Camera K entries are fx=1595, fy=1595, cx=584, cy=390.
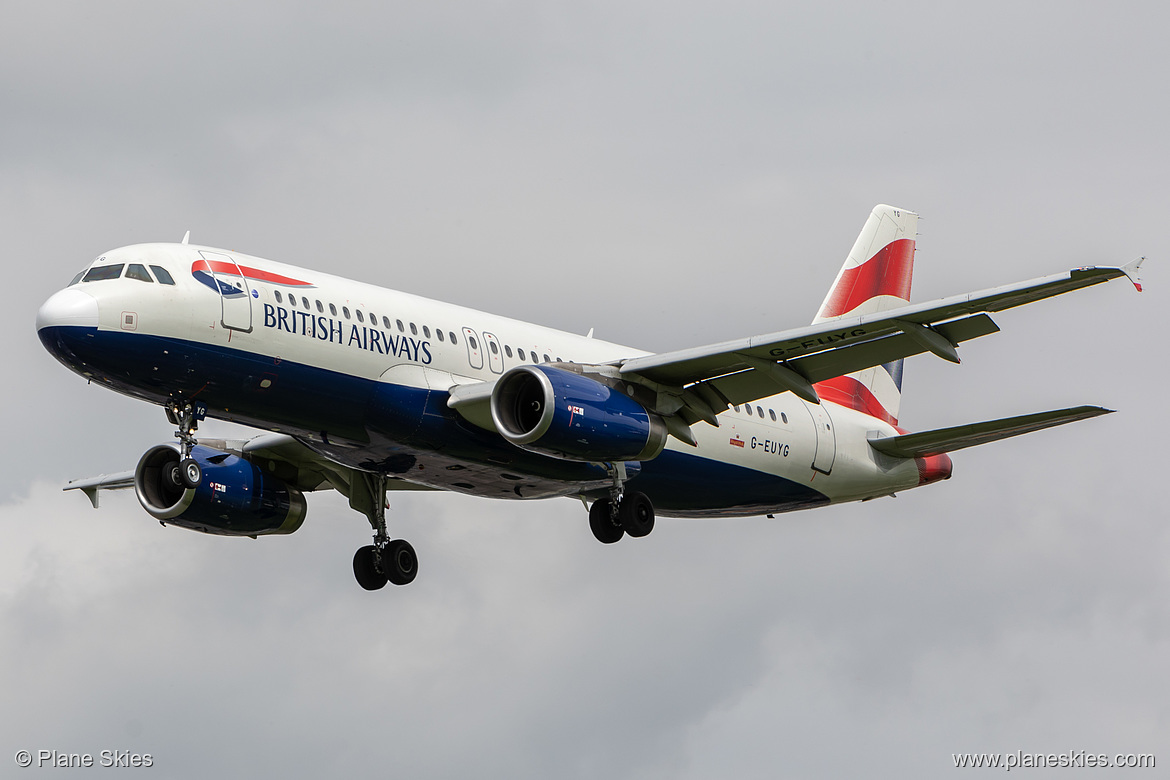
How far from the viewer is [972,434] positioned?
122 feet

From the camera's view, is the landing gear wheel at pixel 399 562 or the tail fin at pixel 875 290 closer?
the landing gear wheel at pixel 399 562

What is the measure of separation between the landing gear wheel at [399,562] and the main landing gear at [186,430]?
27.4ft

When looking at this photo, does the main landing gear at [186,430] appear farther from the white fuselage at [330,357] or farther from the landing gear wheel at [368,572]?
the landing gear wheel at [368,572]

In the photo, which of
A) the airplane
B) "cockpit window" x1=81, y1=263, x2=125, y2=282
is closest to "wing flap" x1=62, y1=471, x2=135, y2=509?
the airplane

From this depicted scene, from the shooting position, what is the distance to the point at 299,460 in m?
39.4

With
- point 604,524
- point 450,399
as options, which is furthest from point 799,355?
point 450,399

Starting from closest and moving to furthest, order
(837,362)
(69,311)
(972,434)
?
(69,311)
(837,362)
(972,434)

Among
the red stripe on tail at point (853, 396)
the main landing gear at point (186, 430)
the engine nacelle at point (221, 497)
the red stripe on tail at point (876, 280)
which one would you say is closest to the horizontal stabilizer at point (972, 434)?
the red stripe on tail at point (853, 396)

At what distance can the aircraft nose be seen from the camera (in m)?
29.3

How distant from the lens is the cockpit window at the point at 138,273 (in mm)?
30094

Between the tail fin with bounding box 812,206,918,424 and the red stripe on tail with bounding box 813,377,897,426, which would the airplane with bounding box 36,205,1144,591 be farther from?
the tail fin with bounding box 812,206,918,424

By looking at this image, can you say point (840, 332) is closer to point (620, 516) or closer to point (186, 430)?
point (620, 516)

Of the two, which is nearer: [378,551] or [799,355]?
[799,355]

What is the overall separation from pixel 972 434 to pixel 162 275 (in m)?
18.7
